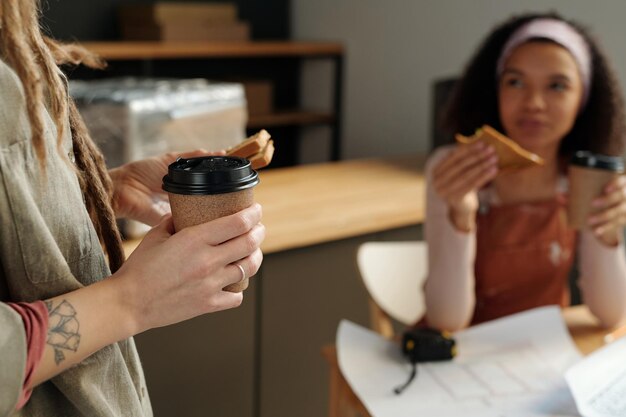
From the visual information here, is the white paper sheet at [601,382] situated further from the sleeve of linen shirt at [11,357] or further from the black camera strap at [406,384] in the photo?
the sleeve of linen shirt at [11,357]

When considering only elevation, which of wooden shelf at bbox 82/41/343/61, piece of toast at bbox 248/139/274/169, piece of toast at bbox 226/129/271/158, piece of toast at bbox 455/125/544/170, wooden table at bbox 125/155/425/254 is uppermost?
piece of toast at bbox 226/129/271/158

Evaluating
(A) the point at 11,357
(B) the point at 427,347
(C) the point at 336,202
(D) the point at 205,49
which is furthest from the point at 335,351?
(D) the point at 205,49

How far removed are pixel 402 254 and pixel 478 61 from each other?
49 cm

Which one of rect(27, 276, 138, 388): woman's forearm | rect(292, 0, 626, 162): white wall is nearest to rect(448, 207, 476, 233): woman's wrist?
rect(27, 276, 138, 388): woman's forearm

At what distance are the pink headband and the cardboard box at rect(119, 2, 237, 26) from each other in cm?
227

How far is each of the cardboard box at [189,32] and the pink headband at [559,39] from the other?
2.23 meters

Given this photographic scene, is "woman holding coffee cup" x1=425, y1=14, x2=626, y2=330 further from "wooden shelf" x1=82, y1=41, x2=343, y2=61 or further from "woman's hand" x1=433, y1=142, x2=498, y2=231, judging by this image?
"wooden shelf" x1=82, y1=41, x2=343, y2=61

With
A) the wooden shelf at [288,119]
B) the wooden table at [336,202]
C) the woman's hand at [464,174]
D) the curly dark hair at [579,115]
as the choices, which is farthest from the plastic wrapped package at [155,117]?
the wooden shelf at [288,119]

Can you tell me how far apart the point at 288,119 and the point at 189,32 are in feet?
2.21

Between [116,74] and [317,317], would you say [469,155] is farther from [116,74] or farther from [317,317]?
[116,74]

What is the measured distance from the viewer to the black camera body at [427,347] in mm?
1348

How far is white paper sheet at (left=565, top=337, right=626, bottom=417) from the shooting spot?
1153mm

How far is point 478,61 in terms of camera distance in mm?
1816

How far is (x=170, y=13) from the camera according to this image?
366 cm
